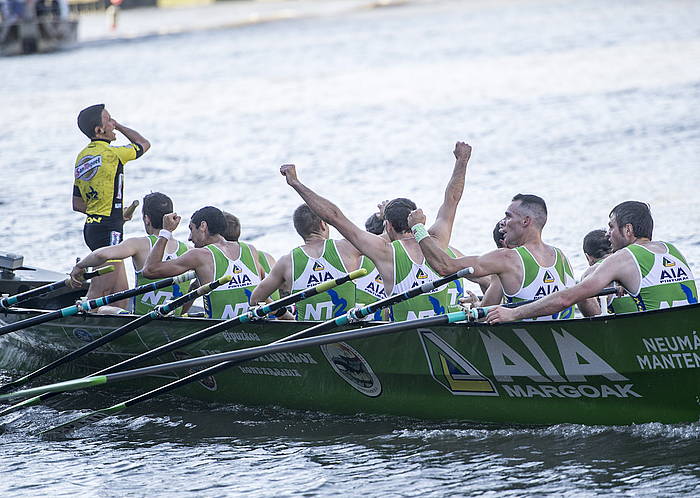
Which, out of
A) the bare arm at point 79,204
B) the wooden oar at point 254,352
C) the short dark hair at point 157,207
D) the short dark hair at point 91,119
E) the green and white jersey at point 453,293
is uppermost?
the short dark hair at point 91,119

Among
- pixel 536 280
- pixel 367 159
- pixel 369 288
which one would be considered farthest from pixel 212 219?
pixel 367 159

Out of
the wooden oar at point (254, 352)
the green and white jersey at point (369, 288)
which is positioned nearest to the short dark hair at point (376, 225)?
the green and white jersey at point (369, 288)

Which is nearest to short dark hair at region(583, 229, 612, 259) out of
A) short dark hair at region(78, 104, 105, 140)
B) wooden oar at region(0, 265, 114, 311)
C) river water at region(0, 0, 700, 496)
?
river water at region(0, 0, 700, 496)

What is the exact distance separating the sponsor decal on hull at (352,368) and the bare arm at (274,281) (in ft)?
2.70

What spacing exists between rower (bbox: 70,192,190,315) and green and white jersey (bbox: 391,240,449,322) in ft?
7.43

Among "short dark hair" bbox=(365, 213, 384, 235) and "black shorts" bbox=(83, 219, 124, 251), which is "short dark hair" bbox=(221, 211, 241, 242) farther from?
"black shorts" bbox=(83, 219, 124, 251)

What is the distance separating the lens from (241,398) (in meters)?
10.7

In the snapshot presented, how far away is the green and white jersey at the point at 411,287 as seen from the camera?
32.3ft

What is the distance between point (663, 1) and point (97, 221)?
58.8 metres

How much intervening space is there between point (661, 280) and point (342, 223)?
254cm

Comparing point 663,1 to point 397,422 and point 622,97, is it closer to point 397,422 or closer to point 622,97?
point 622,97

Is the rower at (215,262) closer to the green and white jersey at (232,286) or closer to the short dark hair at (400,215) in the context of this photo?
the green and white jersey at (232,286)

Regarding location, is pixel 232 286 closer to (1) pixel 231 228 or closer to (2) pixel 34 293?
(1) pixel 231 228

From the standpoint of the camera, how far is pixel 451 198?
9.69 meters
